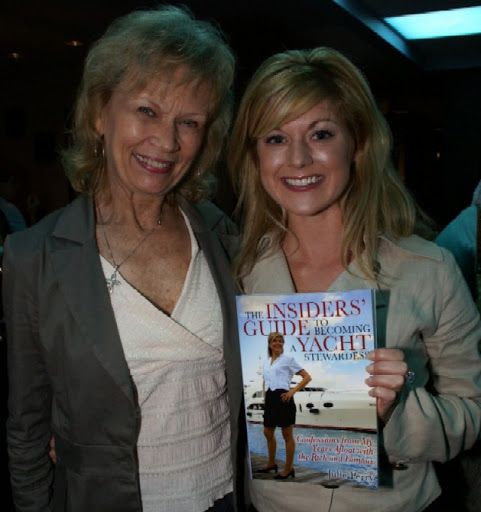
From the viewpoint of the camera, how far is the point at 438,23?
732 cm

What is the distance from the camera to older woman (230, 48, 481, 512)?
1431mm

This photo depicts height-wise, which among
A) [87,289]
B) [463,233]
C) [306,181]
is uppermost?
[306,181]

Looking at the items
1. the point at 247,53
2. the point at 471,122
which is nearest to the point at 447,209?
the point at 471,122

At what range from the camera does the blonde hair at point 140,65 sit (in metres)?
1.55

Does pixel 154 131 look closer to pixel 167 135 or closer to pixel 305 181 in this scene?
pixel 167 135

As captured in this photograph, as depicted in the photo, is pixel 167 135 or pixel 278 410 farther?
pixel 167 135

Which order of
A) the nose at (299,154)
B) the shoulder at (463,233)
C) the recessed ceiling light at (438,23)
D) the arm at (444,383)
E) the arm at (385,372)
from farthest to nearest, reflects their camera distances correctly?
the recessed ceiling light at (438,23), the shoulder at (463,233), the nose at (299,154), the arm at (444,383), the arm at (385,372)

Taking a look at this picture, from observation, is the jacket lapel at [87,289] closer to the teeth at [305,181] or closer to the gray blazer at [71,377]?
the gray blazer at [71,377]

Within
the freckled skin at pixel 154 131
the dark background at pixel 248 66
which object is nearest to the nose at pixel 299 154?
the freckled skin at pixel 154 131

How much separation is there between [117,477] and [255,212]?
0.82 metres

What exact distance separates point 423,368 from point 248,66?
6.89 metres

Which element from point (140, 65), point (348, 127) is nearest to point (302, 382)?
point (348, 127)

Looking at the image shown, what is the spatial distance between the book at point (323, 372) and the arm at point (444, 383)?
0.13 metres

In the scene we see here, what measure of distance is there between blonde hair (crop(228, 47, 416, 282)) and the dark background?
4.22 metres
